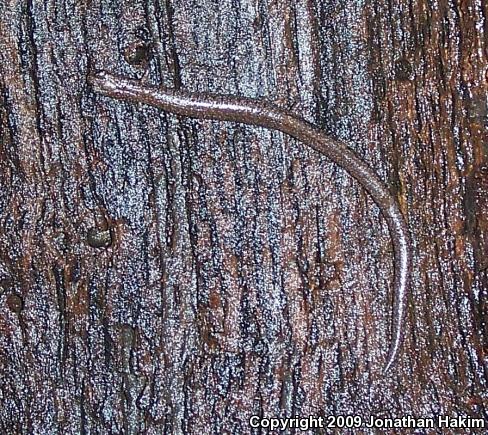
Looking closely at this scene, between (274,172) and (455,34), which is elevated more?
(455,34)

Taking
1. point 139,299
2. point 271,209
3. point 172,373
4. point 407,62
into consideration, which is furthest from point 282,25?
point 172,373

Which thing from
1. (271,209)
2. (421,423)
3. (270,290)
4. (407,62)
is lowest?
(421,423)

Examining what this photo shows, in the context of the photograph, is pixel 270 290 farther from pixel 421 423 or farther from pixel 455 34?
pixel 455 34

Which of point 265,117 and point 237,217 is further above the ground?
point 265,117
